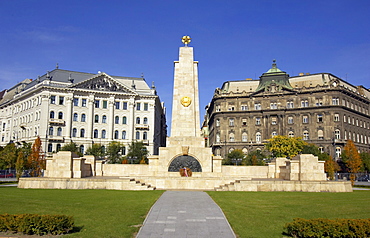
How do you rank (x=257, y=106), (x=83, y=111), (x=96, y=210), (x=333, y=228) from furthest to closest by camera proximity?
1. (x=257, y=106)
2. (x=83, y=111)
3. (x=96, y=210)
4. (x=333, y=228)

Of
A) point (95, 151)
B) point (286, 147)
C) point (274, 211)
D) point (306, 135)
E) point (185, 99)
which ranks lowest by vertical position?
point (274, 211)

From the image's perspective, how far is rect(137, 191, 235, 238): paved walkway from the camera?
11547mm

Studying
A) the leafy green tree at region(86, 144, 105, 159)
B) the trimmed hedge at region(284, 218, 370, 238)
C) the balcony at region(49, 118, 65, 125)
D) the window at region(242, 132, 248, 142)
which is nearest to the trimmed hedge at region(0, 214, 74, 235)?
the trimmed hedge at region(284, 218, 370, 238)

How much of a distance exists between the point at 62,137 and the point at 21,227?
70.3 meters

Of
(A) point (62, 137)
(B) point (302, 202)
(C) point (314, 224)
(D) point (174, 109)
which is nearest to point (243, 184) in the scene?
(B) point (302, 202)

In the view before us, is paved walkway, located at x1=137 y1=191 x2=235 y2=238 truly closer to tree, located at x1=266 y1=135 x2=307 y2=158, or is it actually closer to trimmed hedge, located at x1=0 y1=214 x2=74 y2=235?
trimmed hedge, located at x1=0 y1=214 x2=74 y2=235

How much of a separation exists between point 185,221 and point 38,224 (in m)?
5.16

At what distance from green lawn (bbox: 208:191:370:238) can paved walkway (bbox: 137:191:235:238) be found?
47 cm

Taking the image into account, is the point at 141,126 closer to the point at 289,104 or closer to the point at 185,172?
the point at 289,104

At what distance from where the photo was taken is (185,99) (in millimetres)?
33625

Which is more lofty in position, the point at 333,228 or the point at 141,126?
the point at 141,126

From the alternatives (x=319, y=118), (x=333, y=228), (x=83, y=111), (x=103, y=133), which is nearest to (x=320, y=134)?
(x=319, y=118)

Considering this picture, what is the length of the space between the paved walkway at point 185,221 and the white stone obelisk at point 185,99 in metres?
15.3

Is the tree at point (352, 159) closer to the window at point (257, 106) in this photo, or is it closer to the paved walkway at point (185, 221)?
the window at point (257, 106)
